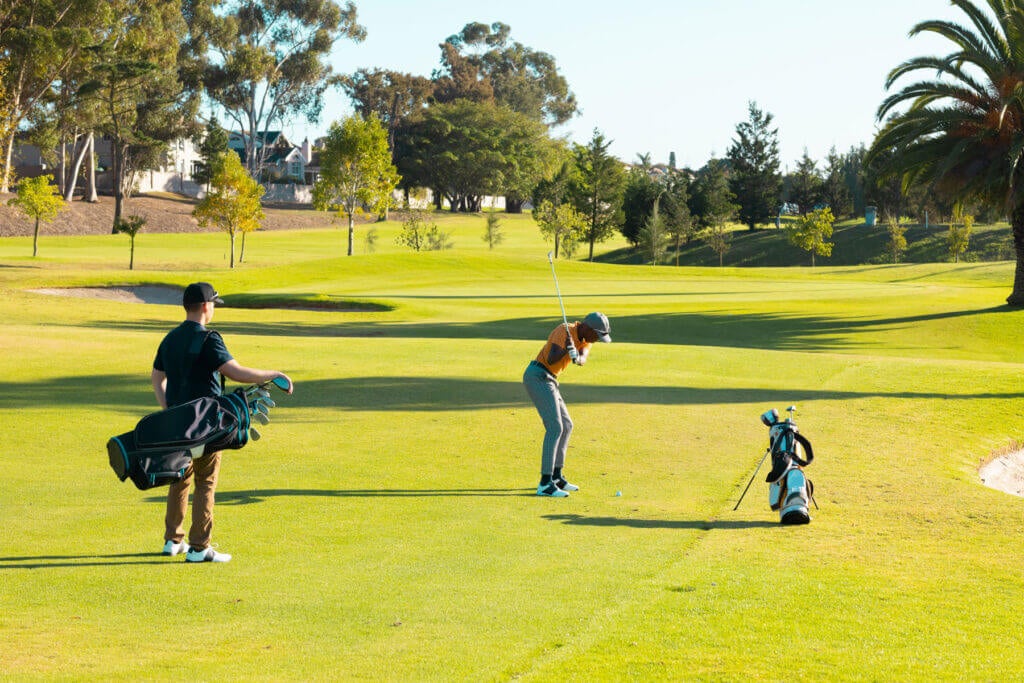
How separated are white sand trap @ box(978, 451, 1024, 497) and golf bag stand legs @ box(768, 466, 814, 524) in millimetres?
5470

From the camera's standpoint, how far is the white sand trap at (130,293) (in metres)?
46.5

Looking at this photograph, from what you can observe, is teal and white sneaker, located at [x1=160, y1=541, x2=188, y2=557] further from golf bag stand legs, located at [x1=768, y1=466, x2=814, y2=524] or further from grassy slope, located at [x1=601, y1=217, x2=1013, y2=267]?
grassy slope, located at [x1=601, y1=217, x2=1013, y2=267]

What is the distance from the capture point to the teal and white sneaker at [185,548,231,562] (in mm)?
9648

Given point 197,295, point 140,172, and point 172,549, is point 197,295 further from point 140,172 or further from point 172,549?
point 140,172

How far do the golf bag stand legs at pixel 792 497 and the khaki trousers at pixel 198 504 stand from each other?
5.89 m

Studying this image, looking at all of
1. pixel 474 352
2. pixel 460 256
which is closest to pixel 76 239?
pixel 460 256

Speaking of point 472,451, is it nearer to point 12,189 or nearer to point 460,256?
point 460,256

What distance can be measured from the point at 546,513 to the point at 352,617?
401 centimetres

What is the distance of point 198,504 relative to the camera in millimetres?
9719

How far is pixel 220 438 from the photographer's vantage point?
30.0ft

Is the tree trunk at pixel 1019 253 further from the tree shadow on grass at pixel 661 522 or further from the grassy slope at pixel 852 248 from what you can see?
the grassy slope at pixel 852 248

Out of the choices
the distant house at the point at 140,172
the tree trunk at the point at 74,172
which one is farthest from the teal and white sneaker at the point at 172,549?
the distant house at the point at 140,172

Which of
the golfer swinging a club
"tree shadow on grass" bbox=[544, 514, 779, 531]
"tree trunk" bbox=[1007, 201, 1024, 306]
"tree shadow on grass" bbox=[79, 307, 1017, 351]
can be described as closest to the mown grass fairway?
"tree shadow on grass" bbox=[544, 514, 779, 531]

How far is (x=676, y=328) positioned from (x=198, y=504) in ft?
92.1
